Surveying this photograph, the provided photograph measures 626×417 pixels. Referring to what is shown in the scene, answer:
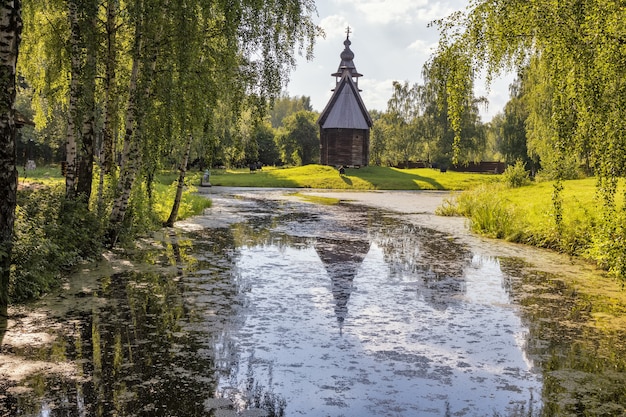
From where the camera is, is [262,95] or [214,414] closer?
[214,414]

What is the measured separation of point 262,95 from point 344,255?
411 centimetres

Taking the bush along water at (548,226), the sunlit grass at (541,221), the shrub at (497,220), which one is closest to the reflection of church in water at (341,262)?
the bush along water at (548,226)

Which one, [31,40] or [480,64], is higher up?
[31,40]

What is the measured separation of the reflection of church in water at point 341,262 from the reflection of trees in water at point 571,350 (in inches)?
101

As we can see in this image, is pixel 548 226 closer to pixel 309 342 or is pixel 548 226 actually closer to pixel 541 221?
pixel 541 221

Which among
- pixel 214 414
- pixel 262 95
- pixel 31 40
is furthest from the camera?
pixel 31 40

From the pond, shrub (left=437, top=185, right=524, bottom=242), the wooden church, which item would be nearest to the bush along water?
shrub (left=437, top=185, right=524, bottom=242)

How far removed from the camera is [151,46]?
10.7 meters

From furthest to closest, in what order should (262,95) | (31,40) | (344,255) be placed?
(31,40), (344,255), (262,95)

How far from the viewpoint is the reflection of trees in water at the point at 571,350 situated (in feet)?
16.9

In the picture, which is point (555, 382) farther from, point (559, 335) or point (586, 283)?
point (586, 283)

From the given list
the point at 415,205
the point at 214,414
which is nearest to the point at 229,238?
the point at 214,414

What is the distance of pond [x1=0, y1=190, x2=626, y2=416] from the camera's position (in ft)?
16.5

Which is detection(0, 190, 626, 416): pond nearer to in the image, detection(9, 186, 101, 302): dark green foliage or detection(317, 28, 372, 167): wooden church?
detection(9, 186, 101, 302): dark green foliage
